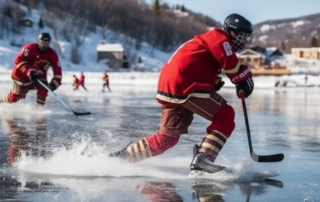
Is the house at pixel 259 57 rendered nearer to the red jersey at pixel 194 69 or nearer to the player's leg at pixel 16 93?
the player's leg at pixel 16 93

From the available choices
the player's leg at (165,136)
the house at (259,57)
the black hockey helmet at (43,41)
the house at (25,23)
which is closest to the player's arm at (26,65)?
the black hockey helmet at (43,41)

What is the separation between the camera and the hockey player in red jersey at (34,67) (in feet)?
34.1

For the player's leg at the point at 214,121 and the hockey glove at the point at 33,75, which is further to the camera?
the hockey glove at the point at 33,75

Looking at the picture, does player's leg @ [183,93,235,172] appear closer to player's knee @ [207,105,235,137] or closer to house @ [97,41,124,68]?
player's knee @ [207,105,235,137]

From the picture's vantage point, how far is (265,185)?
14.1 ft

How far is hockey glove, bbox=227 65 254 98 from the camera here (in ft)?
15.4

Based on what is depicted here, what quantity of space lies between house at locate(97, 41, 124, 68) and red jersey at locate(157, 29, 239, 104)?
8789 cm

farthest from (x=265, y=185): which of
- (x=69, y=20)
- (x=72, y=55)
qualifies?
(x=69, y=20)

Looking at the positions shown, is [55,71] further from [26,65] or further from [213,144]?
[213,144]

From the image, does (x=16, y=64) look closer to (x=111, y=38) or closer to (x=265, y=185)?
(x=265, y=185)

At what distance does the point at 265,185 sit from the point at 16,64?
7389 millimetres

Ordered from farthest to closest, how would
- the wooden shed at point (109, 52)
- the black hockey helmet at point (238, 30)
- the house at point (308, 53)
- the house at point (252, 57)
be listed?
the house at point (308, 53) → the house at point (252, 57) → the wooden shed at point (109, 52) → the black hockey helmet at point (238, 30)

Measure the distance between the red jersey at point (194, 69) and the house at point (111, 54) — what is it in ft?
288

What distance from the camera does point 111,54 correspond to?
95.8 m
